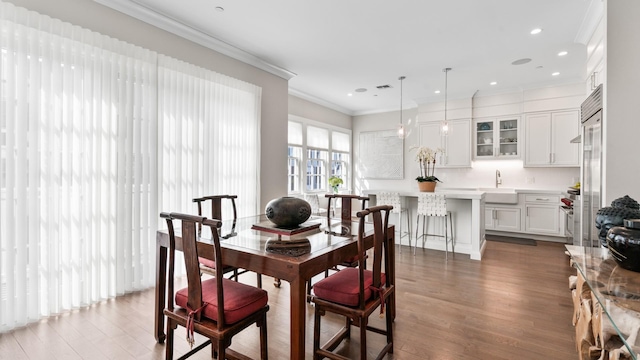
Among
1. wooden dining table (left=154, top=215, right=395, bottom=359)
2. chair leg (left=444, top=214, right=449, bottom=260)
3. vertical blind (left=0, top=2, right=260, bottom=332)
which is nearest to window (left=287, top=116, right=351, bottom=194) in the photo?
vertical blind (left=0, top=2, right=260, bottom=332)

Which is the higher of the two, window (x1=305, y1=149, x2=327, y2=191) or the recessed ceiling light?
the recessed ceiling light

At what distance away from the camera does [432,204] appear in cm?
436

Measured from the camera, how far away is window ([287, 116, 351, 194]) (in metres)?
6.26

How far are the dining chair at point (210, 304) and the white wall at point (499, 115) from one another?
6.04 meters

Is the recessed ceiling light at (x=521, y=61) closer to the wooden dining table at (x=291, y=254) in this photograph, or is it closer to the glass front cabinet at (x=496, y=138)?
the glass front cabinet at (x=496, y=138)

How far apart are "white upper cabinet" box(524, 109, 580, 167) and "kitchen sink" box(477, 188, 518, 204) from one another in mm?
644

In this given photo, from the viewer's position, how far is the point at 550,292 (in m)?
3.09

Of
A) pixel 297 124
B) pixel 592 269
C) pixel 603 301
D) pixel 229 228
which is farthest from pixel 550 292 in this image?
pixel 297 124

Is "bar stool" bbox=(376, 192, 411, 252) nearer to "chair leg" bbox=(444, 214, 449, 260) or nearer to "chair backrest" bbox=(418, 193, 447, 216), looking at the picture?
"chair backrest" bbox=(418, 193, 447, 216)

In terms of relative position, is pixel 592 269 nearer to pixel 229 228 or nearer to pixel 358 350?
pixel 358 350

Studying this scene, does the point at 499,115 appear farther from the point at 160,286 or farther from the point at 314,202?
the point at 160,286

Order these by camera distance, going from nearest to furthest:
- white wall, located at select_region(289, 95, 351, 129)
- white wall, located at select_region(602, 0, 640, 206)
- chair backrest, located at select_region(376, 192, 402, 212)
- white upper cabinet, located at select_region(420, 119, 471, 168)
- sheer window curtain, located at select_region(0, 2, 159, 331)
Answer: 1. sheer window curtain, located at select_region(0, 2, 159, 331)
2. white wall, located at select_region(602, 0, 640, 206)
3. chair backrest, located at select_region(376, 192, 402, 212)
4. white wall, located at select_region(289, 95, 351, 129)
5. white upper cabinet, located at select_region(420, 119, 471, 168)

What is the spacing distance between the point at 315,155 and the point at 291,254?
5.31m

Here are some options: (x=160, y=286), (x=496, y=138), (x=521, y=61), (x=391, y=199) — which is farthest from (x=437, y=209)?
(x=160, y=286)
